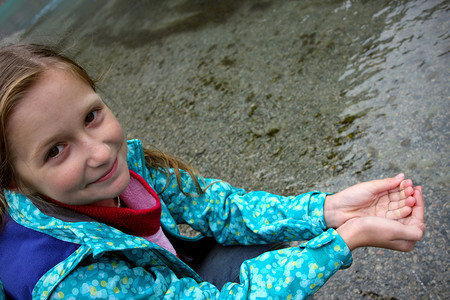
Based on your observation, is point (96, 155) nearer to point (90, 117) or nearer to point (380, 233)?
point (90, 117)

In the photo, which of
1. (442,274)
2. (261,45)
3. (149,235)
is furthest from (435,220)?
(261,45)

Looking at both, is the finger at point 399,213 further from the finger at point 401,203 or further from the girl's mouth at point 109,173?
the girl's mouth at point 109,173

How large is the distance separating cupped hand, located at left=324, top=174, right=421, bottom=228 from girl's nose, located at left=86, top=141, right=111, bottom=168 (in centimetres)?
79

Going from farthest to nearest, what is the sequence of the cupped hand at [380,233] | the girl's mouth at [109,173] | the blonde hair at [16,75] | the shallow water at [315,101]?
the shallow water at [315,101] < the cupped hand at [380,233] < the girl's mouth at [109,173] < the blonde hair at [16,75]

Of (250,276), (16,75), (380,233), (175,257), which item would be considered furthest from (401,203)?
(16,75)

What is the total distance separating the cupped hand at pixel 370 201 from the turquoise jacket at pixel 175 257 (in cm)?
4

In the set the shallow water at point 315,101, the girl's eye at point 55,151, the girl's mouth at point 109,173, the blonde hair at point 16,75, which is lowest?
the shallow water at point 315,101

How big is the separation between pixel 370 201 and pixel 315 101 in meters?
1.30

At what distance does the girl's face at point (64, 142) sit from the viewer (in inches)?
43.4

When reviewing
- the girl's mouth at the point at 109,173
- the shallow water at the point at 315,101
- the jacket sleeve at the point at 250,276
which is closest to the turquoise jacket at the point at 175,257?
the jacket sleeve at the point at 250,276

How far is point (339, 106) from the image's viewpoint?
2.60m

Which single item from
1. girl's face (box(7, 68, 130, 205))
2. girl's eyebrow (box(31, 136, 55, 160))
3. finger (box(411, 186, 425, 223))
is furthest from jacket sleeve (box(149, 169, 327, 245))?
girl's eyebrow (box(31, 136, 55, 160))

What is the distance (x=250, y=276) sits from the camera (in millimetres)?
1315

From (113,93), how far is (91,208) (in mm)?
2943
